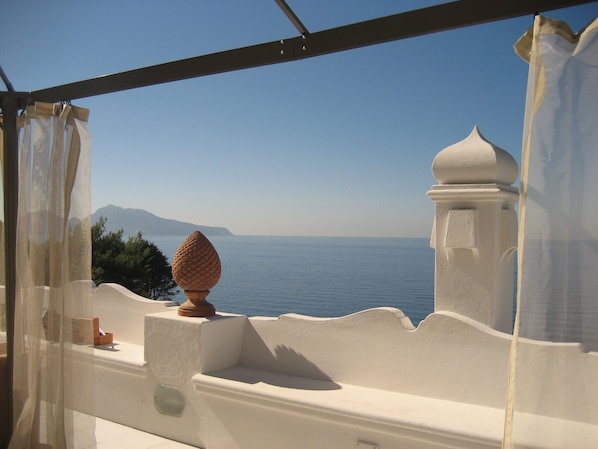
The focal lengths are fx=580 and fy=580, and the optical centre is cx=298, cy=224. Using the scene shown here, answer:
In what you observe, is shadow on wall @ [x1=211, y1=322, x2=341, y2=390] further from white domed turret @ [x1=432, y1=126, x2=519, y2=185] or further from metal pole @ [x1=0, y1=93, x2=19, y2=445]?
white domed turret @ [x1=432, y1=126, x2=519, y2=185]

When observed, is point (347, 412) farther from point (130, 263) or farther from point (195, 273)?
point (130, 263)

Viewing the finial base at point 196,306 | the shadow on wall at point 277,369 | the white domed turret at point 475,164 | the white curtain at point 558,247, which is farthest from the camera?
the finial base at point 196,306

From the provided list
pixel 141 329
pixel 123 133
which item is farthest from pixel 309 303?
pixel 141 329

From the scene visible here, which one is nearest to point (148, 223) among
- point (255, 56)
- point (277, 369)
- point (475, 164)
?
point (277, 369)

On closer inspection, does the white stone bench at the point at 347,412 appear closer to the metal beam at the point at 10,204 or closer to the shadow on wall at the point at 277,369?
the shadow on wall at the point at 277,369

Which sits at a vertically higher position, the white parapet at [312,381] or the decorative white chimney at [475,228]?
the decorative white chimney at [475,228]

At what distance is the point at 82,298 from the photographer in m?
3.09

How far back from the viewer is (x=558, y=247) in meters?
1.93

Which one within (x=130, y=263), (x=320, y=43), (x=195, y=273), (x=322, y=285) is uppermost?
(x=320, y=43)

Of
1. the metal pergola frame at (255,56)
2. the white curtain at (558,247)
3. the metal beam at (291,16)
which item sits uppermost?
the metal beam at (291,16)

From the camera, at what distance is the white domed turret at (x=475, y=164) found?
11.4 feet

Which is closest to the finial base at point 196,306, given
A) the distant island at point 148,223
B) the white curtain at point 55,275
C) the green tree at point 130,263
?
the white curtain at point 55,275

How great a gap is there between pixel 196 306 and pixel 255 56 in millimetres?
1990

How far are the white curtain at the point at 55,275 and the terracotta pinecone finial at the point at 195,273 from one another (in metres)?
0.98
